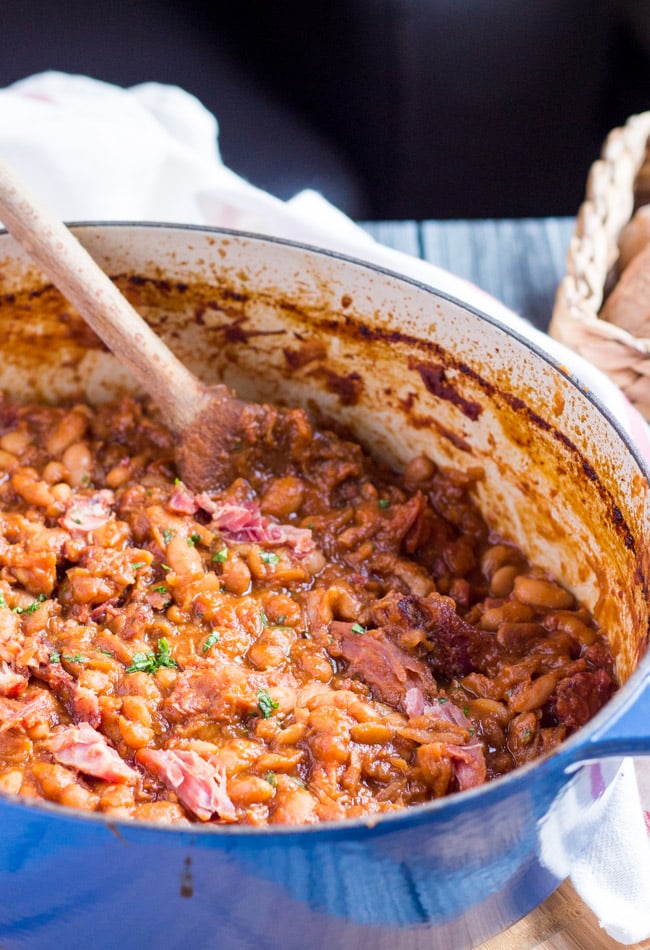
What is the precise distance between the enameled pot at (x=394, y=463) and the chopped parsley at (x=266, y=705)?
53cm

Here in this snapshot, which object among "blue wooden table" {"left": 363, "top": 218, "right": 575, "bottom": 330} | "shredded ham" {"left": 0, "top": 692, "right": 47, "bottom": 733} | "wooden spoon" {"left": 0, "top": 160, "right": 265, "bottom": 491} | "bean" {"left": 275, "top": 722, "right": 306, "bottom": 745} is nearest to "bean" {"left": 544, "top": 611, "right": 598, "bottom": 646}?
"bean" {"left": 275, "top": 722, "right": 306, "bottom": 745}

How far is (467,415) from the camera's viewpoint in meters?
2.72

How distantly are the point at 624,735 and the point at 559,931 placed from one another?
77cm

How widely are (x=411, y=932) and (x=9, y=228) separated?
1925mm

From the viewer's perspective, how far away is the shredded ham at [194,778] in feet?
6.29

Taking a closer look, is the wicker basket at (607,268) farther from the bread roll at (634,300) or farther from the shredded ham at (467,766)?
the shredded ham at (467,766)

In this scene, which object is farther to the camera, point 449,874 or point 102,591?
point 102,591

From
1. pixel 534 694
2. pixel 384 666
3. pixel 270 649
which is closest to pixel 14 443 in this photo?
pixel 270 649

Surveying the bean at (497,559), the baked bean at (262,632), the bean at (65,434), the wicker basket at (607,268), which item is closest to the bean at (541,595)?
the baked bean at (262,632)

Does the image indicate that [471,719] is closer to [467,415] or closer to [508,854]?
[508,854]

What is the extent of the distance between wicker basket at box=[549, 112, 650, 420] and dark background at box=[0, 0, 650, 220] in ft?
6.46

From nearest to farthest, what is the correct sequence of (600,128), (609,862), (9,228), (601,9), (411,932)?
(411,932), (609,862), (9,228), (601,9), (600,128)

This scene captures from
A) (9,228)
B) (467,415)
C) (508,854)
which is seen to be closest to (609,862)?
(508,854)

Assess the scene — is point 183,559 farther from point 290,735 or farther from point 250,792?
point 250,792
